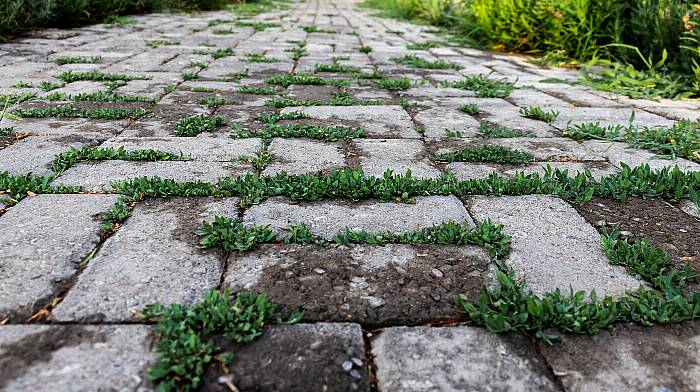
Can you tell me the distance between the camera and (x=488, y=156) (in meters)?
2.25

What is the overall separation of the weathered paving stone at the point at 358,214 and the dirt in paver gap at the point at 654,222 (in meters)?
0.45

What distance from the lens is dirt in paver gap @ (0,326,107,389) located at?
1.00 metres

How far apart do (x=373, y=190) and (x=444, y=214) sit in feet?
0.88

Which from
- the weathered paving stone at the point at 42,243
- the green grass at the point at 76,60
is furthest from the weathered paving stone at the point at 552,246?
the green grass at the point at 76,60

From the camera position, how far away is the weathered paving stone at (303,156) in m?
2.09

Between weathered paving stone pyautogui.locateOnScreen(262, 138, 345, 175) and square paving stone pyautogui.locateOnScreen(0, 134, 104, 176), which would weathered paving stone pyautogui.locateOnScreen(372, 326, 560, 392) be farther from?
square paving stone pyautogui.locateOnScreen(0, 134, 104, 176)

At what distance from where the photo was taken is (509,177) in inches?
81.4

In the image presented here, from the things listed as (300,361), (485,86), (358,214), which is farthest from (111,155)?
(485,86)

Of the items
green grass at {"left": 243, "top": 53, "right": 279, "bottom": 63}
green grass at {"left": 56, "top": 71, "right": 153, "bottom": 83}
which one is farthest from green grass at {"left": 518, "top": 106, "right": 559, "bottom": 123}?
green grass at {"left": 56, "top": 71, "right": 153, "bottom": 83}

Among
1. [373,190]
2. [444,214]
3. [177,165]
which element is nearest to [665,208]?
[444,214]

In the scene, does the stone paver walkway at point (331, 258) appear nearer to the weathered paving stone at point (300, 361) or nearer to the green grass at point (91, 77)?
the weathered paving stone at point (300, 361)

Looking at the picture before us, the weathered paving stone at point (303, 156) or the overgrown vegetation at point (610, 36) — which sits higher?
the overgrown vegetation at point (610, 36)

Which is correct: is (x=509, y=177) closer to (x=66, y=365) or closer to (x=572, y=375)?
(x=572, y=375)

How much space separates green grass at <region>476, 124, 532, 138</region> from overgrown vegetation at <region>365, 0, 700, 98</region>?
4.92 ft
